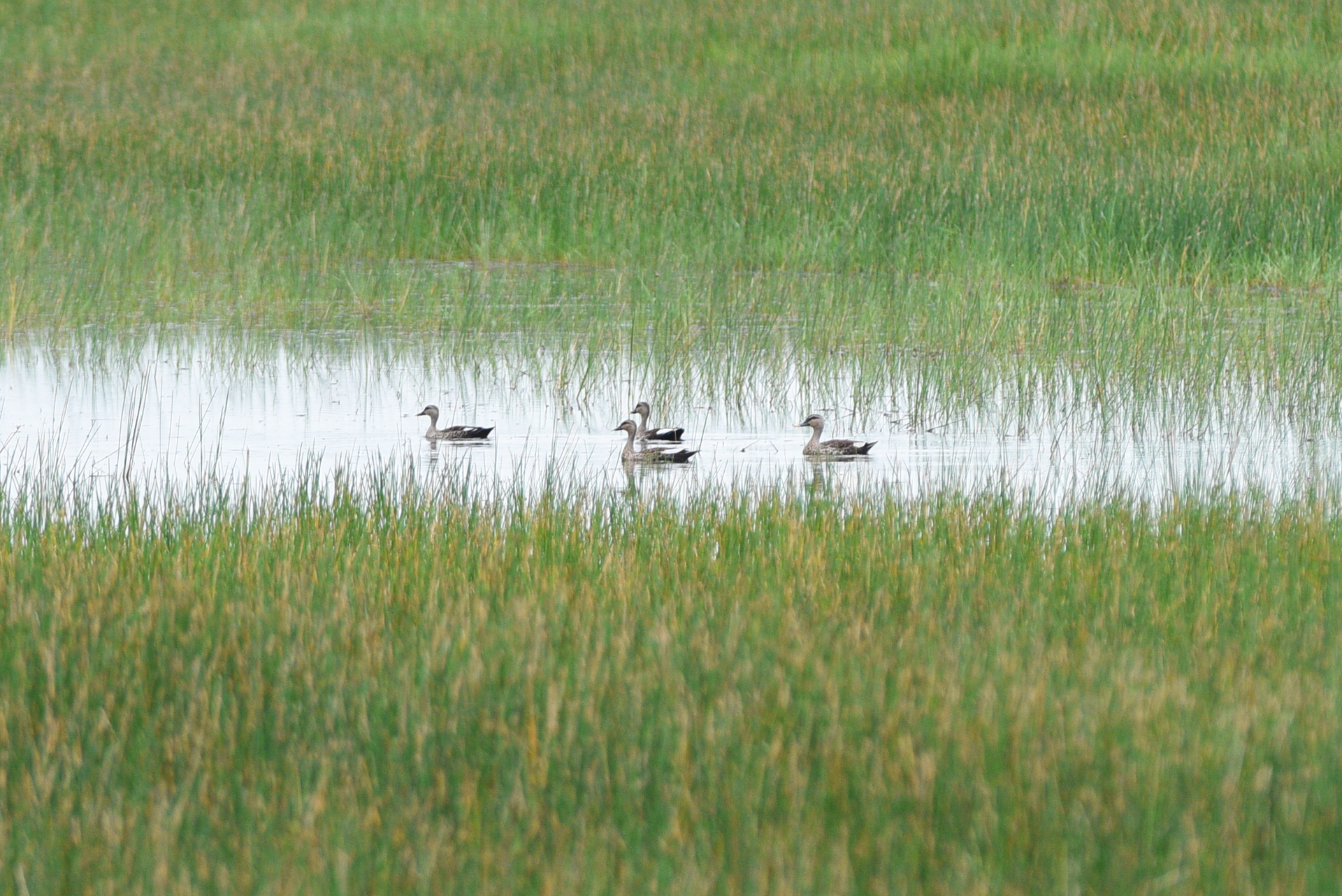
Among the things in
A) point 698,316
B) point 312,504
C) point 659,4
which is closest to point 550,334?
point 698,316

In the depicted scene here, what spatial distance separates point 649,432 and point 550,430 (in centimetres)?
77

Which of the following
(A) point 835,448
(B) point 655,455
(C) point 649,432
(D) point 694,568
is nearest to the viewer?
(D) point 694,568

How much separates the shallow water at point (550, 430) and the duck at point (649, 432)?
0.17m

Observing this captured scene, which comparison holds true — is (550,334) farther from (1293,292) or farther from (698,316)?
(1293,292)

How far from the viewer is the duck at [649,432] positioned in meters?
9.55

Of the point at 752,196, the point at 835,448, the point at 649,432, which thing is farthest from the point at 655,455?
the point at 752,196

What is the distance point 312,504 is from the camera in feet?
23.0

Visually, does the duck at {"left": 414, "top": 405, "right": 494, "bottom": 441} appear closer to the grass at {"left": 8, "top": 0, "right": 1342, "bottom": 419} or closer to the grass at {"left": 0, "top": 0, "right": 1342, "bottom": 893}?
the grass at {"left": 0, "top": 0, "right": 1342, "bottom": 893}

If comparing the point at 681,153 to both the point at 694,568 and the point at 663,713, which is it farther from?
the point at 663,713

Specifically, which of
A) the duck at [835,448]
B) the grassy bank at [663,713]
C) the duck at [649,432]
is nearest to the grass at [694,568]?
the grassy bank at [663,713]

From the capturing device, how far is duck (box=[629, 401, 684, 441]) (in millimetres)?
9547

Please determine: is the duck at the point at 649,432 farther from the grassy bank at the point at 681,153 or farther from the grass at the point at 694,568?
the grassy bank at the point at 681,153

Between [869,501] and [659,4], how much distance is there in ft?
69.4

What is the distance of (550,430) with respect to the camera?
10.2 metres
